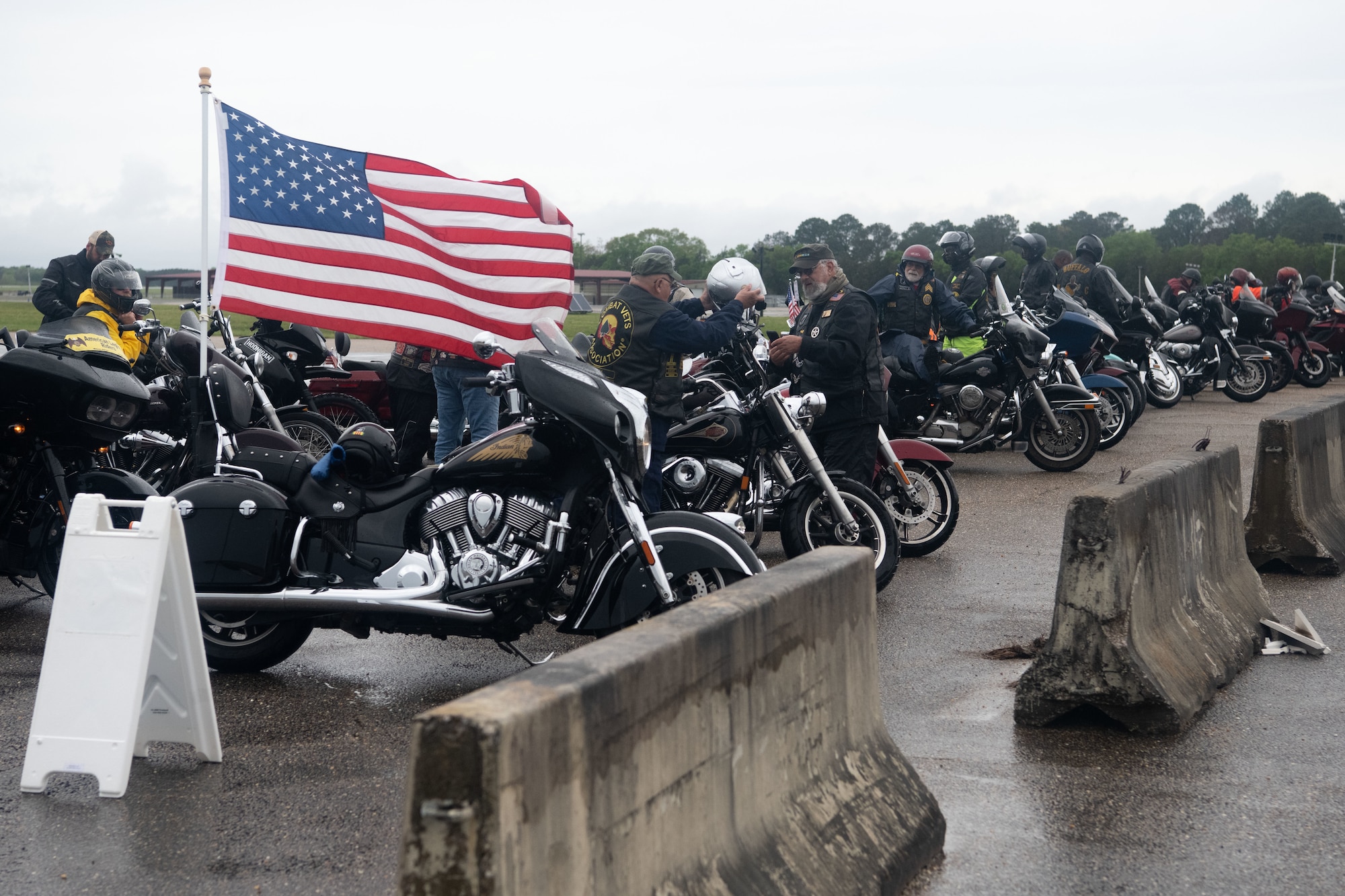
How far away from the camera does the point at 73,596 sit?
14.8 feet

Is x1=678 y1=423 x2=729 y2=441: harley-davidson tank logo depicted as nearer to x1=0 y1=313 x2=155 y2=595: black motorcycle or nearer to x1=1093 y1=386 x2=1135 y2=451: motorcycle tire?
x1=0 y1=313 x2=155 y2=595: black motorcycle

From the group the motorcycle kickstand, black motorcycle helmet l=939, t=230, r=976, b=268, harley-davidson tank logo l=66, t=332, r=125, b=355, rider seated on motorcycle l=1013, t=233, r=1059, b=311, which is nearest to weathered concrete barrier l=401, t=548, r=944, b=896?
the motorcycle kickstand

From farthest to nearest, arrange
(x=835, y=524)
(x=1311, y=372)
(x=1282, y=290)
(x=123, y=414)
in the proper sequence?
1. (x=1282, y=290)
2. (x=1311, y=372)
3. (x=835, y=524)
4. (x=123, y=414)

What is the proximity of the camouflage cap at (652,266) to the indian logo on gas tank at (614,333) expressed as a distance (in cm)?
19

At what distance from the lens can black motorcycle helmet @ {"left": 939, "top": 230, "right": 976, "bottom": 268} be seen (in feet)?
46.2

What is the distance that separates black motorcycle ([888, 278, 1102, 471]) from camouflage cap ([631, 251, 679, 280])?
5.46 metres

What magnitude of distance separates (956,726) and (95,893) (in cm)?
302

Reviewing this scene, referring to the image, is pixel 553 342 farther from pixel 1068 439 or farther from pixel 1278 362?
pixel 1278 362

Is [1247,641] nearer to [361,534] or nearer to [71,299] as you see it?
[361,534]

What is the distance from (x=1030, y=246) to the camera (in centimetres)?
1644

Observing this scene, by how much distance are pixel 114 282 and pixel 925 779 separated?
6.79 metres

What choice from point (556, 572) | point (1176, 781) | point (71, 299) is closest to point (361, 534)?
point (556, 572)

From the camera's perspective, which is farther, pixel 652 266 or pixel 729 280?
pixel 729 280

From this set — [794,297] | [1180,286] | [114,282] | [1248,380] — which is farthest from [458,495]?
[1180,286]
